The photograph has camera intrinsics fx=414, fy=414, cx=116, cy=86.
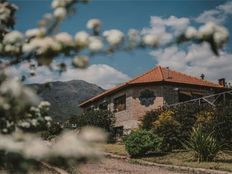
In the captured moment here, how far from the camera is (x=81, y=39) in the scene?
2.90 meters

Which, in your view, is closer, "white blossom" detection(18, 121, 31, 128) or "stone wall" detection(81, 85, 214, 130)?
"white blossom" detection(18, 121, 31, 128)

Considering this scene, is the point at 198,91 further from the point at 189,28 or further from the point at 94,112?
the point at 189,28

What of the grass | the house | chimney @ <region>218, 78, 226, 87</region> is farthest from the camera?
chimney @ <region>218, 78, 226, 87</region>

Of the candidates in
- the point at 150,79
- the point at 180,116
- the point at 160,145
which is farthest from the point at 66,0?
the point at 150,79

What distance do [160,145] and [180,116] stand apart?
280 cm

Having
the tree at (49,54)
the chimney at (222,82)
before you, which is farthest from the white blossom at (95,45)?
the chimney at (222,82)

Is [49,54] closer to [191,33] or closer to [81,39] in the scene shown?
[81,39]

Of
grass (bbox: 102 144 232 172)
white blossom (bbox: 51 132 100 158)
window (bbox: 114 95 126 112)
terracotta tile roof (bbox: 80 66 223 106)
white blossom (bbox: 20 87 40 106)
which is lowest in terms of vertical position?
grass (bbox: 102 144 232 172)

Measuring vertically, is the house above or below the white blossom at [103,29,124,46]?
above

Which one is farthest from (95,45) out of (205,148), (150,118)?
(150,118)

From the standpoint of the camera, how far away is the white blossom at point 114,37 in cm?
307

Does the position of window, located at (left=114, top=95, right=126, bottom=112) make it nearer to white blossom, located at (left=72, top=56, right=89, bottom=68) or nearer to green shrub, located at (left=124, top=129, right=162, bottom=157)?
green shrub, located at (left=124, top=129, right=162, bottom=157)

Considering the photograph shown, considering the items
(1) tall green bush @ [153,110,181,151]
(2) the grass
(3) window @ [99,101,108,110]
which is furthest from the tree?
(3) window @ [99,101,108,110]

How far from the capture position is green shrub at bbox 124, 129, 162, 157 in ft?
64.9
